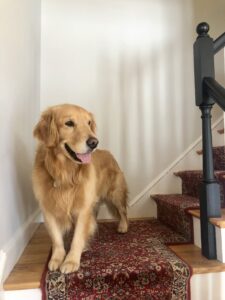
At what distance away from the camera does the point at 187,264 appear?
4.31ft

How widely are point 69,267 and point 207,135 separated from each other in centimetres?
102

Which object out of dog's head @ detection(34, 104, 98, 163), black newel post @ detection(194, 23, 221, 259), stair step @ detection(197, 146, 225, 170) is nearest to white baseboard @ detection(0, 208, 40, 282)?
dog's head @ detection(34, 104, 98, 163)

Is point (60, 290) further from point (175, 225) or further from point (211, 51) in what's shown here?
point (211, 51)

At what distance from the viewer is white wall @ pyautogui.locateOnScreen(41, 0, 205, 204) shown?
260 cm

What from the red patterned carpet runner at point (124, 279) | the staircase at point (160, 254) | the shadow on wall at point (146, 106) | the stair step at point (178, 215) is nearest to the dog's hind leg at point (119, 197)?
the staircase at point (160, 254)

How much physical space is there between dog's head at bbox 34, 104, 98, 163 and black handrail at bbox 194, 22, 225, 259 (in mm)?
641

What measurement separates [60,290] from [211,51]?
58.5 inches

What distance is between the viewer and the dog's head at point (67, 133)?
4.64 ft

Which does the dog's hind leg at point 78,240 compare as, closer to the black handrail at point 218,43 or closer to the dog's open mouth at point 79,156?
the dog's open mouth at point 79,156

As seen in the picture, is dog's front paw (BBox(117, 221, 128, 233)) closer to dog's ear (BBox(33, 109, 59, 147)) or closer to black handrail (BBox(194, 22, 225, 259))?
black handrail (BBox(194, 22, 225, 259))

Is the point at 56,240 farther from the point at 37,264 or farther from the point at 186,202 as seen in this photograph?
the point at 186,202

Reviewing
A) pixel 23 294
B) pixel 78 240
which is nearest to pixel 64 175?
pixel 78 240

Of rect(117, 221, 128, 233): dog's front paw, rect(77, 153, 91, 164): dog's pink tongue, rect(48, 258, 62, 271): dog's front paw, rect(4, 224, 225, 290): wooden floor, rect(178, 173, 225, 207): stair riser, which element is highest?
rect(77, 153, 91, 164): dog's pink tongue

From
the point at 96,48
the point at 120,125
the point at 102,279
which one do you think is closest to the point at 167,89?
the point at 120,125
